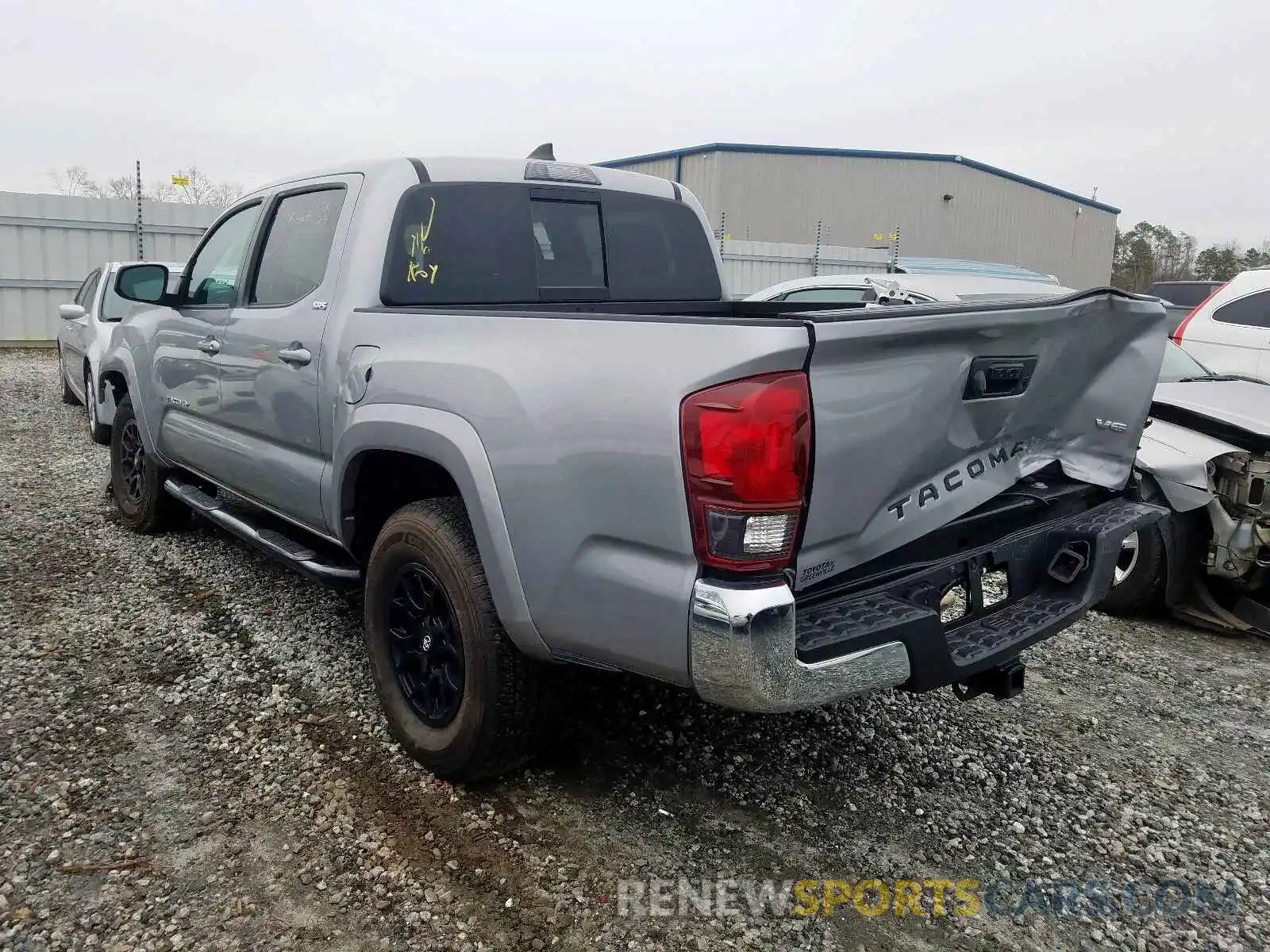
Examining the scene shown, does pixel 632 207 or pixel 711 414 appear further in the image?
pixel 632 207

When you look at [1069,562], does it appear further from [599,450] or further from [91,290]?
[91,290]

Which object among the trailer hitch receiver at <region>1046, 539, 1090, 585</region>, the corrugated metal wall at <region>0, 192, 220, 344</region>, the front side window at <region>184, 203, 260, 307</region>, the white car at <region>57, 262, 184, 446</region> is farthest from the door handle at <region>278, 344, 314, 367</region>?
the corrugated metal wall at <region>0, 192, 220, 344</region>

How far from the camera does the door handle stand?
139 inches

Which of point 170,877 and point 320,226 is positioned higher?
point 320,226

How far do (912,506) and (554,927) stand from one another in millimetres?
1433

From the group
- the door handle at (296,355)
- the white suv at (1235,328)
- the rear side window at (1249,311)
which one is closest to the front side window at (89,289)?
the door handle at (296,355)

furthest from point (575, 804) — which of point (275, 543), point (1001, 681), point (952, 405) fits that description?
point (275, 543)

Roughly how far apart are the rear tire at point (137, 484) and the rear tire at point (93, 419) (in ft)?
5.91

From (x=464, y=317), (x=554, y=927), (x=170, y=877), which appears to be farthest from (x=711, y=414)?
(x=170, y=877)

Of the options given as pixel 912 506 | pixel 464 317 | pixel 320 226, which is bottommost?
pixel 912 506

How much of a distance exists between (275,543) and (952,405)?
2755 millimetres

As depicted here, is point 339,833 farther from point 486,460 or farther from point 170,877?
point 486,460

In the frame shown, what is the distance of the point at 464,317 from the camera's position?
2.81 m

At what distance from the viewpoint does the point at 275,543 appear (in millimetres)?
3934
